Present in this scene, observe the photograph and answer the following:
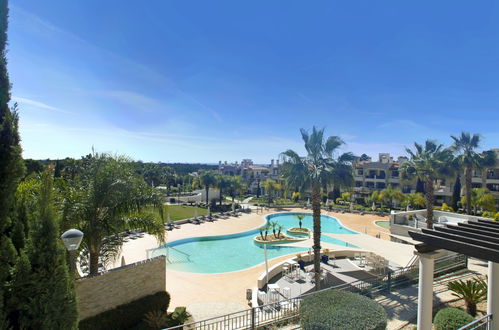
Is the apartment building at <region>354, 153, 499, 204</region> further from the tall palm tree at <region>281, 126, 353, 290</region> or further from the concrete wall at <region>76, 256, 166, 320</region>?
the concrete wall at <region>76, 256, 166, 320</region>

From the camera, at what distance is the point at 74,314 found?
16.6 feet

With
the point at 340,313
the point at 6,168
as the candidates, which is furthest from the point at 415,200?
the point at 6,168

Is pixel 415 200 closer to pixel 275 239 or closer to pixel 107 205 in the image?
pixel 275 239

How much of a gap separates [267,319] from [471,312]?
24.5 ft

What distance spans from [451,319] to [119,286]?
→ 10.7m

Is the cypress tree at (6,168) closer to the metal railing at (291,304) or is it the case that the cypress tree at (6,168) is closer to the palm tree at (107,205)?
the palm tree at (107,205)

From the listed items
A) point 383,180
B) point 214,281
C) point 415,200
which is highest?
point 383,180

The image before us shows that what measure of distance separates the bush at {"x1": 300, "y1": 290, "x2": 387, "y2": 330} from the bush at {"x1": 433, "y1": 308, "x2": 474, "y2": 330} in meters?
2.04

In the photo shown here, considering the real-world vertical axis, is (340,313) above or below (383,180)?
below

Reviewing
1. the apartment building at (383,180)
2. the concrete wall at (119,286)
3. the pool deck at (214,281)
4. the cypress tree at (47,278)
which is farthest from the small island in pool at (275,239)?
the apartment building at (383,180)

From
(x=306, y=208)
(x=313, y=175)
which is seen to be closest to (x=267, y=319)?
(x=313, y=175)

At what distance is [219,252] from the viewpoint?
22.4m

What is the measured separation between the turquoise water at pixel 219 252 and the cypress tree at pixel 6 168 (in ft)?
46.7

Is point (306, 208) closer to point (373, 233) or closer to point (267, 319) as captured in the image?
point (373, 233)
